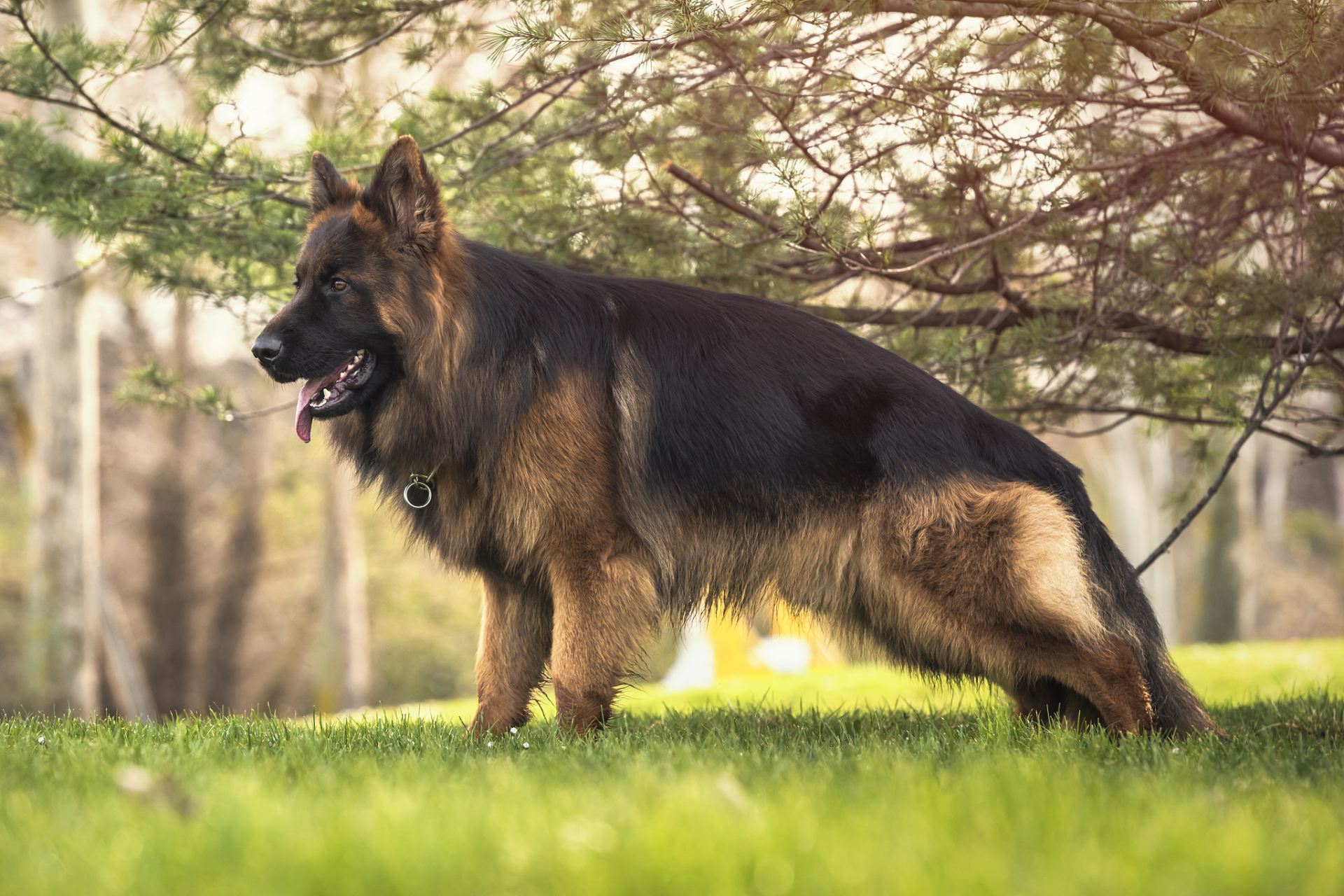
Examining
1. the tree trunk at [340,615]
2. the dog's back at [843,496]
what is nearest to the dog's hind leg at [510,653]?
the dog's back at [843,496]

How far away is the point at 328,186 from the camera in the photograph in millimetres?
4613

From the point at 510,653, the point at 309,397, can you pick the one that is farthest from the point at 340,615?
the point at 309,397

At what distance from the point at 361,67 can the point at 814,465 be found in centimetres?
1417

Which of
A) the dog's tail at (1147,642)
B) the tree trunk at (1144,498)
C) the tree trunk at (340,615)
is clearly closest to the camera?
the dog's tail at (1147,642)

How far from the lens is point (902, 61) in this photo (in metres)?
4.86

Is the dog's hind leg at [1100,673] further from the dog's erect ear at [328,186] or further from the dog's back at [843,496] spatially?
the dog's erect ear at [328,186]

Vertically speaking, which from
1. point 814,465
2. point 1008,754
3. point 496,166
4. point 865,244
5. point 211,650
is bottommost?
point 211,650

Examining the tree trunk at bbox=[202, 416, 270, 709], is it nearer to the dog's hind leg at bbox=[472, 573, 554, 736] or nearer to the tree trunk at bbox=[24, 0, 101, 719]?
the tree trunk at bbox=[24, 0, 101, 719]

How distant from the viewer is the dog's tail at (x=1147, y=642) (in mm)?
4492

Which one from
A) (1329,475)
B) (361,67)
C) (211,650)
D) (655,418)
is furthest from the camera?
(1329,475)

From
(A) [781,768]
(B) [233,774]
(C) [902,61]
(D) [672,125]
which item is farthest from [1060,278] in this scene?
(B) [233,774]

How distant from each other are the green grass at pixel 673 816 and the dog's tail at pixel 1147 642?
411mm

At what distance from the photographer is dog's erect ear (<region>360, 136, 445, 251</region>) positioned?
4.30 m

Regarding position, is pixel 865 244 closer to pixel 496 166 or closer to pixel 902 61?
pixel 902 61
